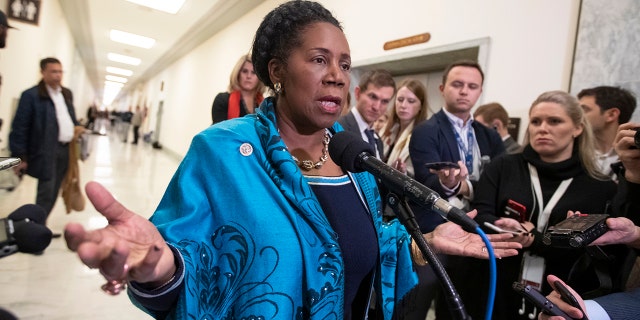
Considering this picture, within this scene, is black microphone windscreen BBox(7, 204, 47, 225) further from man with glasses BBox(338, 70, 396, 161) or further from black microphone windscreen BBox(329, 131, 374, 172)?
man with glasses BBox(338, 70, 396, 161)

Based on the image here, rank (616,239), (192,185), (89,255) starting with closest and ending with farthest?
(89,255)
(192,185)
(616,239)

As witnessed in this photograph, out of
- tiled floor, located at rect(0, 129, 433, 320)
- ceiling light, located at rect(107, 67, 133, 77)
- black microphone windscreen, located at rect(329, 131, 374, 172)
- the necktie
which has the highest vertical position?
ceiling light, located at rect(107, 67, 133, 77)

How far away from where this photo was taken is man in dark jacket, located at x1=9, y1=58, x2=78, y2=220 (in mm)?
3254

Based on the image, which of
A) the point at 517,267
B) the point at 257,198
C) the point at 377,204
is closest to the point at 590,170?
the point at 517,267

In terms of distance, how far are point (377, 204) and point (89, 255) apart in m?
0.80

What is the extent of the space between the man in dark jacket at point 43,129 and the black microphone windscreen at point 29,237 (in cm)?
271

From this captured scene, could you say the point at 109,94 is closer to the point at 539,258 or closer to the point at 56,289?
the point at 56,289

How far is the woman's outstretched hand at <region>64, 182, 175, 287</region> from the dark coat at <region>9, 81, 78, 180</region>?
10.9ft

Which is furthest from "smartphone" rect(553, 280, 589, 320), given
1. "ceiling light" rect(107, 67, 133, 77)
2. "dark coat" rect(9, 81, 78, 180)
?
"ceiling light" rect(107, 67, 133, 77)

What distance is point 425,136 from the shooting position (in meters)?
2.23

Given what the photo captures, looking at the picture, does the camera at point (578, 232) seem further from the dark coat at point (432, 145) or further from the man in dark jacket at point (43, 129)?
the man in dark jacket at point (43, 129)

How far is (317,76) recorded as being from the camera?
1.08 m

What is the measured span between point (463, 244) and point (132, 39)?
1421cm

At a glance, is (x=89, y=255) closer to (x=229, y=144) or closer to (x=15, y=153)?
(x=229, y=144)
